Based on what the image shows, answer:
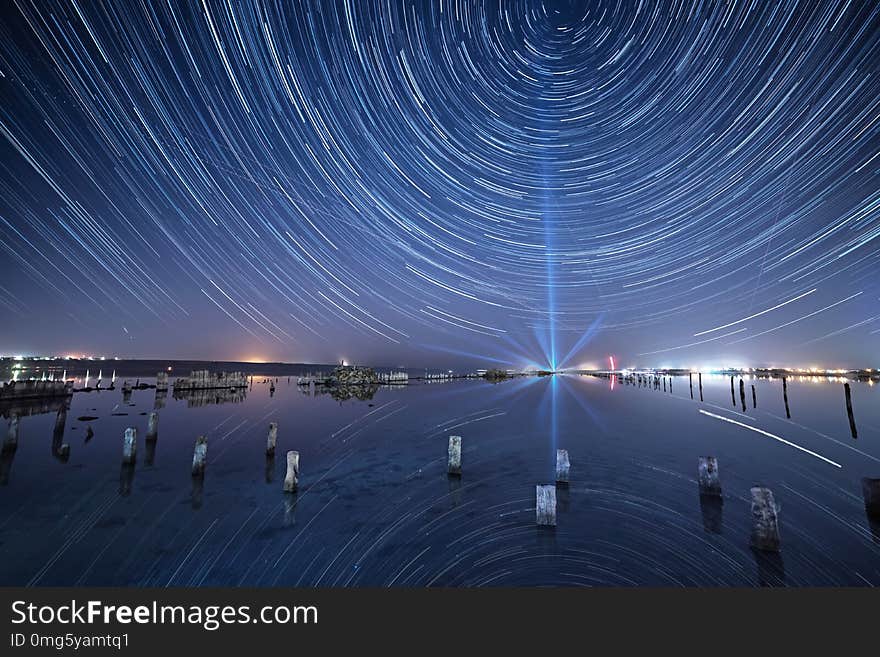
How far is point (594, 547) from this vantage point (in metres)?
8.72

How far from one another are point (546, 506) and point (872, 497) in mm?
9078

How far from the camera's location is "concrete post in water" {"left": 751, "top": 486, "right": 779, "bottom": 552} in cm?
830

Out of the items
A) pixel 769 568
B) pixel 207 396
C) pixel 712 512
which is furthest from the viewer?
pixel 207 396

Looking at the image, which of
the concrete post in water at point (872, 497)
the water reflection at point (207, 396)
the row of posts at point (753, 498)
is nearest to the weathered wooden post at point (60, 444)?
the water reflection at point (207, 396)

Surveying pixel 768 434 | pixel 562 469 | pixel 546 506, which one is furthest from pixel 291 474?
pixel 768 434

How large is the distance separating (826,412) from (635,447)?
30158 millimetres

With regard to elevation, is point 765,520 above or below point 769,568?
above

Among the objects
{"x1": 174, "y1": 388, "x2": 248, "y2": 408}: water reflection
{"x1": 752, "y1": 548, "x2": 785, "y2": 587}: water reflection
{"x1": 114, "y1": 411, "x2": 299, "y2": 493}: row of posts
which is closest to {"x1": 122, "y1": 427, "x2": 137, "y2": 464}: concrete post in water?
{"x1": 114, "y1": 411, "x2": 299, "y2": 493}: row of posts

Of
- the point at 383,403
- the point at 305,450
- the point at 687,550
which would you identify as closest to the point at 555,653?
the point at 687,550

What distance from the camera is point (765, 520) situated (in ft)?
27.7

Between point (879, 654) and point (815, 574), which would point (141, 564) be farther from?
point (815, 574)

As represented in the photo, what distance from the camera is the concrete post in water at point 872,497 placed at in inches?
402

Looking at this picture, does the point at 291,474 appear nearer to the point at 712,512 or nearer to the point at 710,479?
the point at 712,512

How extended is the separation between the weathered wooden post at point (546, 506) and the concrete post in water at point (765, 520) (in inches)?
171
